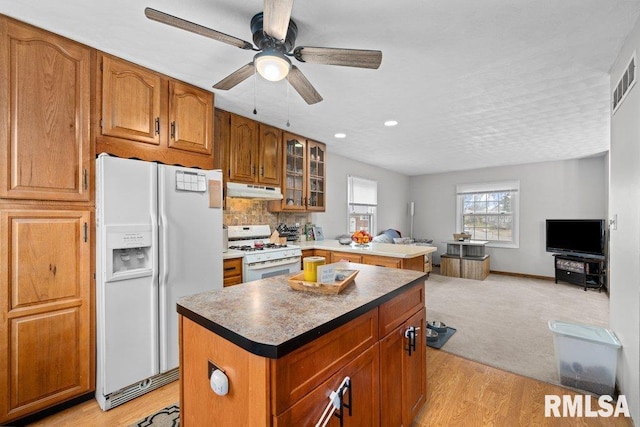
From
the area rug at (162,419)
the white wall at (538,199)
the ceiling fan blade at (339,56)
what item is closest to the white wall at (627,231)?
the ceiling fan blade at (339,56)

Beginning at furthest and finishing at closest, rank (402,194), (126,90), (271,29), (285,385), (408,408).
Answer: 1. (402,194)
2. (126,90)
3. (408,408)
4. (271,29)
5. (285,385)

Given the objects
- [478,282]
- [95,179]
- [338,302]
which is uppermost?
[95,179]

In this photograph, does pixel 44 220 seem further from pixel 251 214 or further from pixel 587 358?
pixel 587 358

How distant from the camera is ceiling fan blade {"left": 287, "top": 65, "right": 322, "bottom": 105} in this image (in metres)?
1.75

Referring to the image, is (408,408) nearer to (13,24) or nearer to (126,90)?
(126,90)

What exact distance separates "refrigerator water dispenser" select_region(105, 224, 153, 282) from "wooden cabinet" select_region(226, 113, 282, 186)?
1.19 m

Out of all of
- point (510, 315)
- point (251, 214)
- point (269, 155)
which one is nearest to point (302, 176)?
point (269, 155)

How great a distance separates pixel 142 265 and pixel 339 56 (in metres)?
1.91

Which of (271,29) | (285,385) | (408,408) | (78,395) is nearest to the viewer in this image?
(285,385)

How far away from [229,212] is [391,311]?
2.54 metres

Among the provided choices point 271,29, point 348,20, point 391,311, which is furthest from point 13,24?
point 391,311

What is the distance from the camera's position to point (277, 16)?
1.29 metres

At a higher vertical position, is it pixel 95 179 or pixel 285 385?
pixel 95 179

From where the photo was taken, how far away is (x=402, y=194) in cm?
725
